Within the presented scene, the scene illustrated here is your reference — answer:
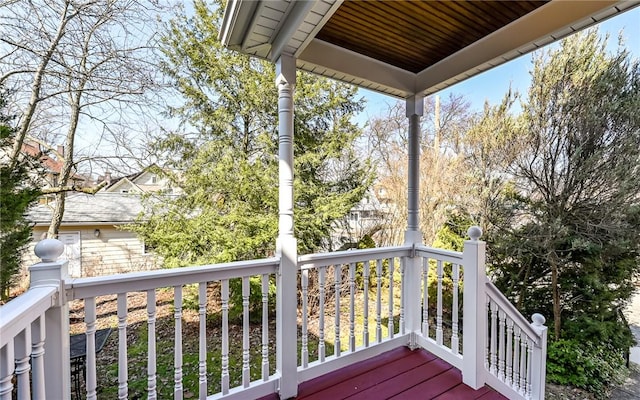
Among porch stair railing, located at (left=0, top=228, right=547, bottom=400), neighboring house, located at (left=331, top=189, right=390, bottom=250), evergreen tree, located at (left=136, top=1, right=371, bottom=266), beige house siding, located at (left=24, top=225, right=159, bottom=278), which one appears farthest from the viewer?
neighboring house, located at (left=331, top=189, right=390, bottom=250)

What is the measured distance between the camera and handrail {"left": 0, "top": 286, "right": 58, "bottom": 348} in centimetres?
84

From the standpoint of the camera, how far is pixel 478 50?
2281mm

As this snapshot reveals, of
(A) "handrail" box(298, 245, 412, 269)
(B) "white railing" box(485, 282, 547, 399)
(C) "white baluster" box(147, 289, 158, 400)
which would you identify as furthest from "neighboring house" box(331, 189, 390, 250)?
(C) "white baluster" box(147, 289, 158, 400)

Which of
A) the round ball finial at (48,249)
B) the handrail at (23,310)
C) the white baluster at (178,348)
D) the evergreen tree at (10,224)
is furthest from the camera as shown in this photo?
the evergreen tree at (10,224)

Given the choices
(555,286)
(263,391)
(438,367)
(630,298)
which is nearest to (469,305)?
(438,367)

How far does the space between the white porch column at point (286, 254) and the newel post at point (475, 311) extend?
1279 mm

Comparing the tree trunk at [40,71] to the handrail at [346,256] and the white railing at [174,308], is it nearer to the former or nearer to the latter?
the white railing at [174,308]

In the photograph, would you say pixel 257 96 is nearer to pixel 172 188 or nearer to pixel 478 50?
pixel 172 188

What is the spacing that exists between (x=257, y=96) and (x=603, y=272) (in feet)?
21.3

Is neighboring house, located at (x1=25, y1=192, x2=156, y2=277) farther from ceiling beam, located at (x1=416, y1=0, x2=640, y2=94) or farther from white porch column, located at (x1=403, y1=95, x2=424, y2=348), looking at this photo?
ceiling beam, located at (x1=416, y1=0, x2=640, y2=94)

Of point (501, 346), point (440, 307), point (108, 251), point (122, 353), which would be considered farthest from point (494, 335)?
point (108, 251)

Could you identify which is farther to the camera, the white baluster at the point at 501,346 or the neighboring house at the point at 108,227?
the neighboring house at the point at 108,227

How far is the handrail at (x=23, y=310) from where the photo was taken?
2.75ft

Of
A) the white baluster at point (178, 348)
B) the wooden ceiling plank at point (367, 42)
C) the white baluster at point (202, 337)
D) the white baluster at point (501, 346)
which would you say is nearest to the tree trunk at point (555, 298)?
the white baluster at point (501, 346)
